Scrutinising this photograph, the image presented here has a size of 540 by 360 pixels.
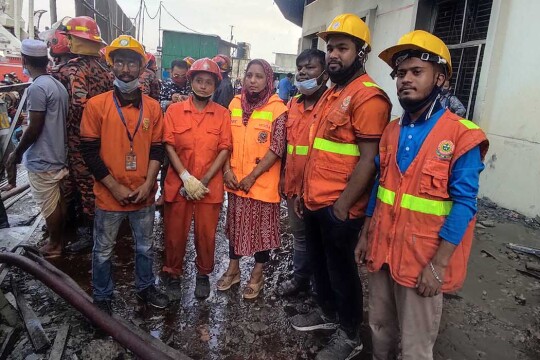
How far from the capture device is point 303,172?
267cm

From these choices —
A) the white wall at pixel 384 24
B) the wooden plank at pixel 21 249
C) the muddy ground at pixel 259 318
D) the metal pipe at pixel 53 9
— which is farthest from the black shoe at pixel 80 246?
the metal pipe at pixel 53 9

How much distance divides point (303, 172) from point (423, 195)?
1.06 meters

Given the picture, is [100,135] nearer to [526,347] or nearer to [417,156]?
[417,156]

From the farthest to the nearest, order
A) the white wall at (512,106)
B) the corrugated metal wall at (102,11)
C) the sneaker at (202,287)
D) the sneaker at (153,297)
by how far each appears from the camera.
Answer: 1. the corrugated metal wall at (102,11)
2. the white wall at (512,106)
3. the sneaker at (202,287)
4. the sneaker at (153,297)

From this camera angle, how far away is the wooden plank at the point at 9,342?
7.37 ft

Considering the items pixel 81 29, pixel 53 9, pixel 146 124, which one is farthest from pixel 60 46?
pixel 53 9

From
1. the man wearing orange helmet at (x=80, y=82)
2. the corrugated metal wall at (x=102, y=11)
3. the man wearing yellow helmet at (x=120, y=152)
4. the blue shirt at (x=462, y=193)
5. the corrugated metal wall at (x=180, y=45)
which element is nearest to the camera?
the blue shirt at (x=462, y=193)

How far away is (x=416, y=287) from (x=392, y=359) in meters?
1.04

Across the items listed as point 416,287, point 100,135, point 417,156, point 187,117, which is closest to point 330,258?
point 416,287

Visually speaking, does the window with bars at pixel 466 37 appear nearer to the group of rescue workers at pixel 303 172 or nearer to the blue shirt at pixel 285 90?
the group of rescue workers at pixel 303 172

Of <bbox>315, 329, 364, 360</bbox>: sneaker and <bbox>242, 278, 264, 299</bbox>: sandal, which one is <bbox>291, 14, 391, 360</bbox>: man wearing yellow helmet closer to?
<bbox>315, 329, 364, 360</bbox>: sneaker

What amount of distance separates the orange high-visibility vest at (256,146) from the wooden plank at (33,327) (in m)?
1.63

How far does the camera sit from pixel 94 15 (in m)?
10.3

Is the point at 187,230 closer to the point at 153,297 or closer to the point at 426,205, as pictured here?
the point at 153,297
